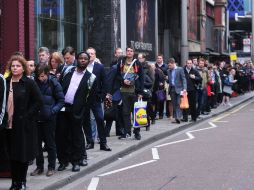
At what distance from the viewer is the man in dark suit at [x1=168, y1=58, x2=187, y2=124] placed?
692 inches

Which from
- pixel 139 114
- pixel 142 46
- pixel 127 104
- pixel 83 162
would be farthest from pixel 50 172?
pixel 142 46

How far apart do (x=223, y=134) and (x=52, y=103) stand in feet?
23.6

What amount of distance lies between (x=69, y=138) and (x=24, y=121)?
6.24 ft

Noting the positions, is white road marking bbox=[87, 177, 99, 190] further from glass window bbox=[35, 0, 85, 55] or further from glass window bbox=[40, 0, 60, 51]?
glass window bbox=[40, 0, 60, 51]

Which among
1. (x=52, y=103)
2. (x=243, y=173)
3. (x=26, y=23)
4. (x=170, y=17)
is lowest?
(x=243, y=173)

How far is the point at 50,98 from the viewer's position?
9.05m

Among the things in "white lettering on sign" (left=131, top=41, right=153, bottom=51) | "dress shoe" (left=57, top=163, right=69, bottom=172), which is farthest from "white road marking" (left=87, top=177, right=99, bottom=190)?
"white lettering on sign" (left=131, top=41, right=153, bottom=51)

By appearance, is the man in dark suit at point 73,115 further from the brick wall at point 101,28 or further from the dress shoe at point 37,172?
the brick wall at point 101,28

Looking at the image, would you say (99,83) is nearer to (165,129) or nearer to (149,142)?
(149,142)

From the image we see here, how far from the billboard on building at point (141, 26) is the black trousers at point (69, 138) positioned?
52.0 ft

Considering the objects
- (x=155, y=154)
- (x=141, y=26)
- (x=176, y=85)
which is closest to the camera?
(x=155, y=154)

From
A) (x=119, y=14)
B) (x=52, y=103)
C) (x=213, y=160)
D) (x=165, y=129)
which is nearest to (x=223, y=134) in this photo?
(x=165, y=129)

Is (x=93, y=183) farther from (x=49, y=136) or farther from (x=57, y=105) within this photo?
(x=57, y=105)

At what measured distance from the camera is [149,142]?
1392 cm
